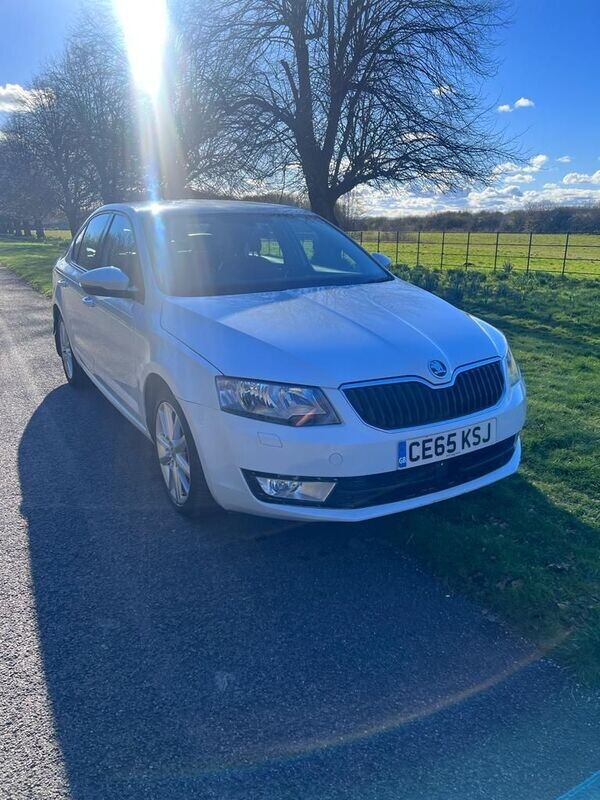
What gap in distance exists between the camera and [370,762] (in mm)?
2146

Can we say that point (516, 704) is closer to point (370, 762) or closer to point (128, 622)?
point (370, 762)

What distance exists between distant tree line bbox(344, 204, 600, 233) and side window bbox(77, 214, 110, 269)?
19.1 metres

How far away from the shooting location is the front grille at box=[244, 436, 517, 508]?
3.04 meters

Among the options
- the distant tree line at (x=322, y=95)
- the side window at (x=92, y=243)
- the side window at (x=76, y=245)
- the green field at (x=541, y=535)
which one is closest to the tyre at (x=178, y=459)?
the green field at (x=541, y=535)

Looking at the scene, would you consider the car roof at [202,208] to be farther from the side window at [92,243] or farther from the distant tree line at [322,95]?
the distant tree line at [322,95]

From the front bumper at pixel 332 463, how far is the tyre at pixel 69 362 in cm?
341

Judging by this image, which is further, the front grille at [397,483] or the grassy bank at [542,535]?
the front grille at [397,483]

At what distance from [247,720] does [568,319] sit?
33.7 feet

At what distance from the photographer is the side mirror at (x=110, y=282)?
Answer: 412 centimetres

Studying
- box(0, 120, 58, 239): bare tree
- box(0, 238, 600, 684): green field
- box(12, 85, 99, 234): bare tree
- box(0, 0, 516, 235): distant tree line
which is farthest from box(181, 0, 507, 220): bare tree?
box(0, 120, 58, 239): bare tree

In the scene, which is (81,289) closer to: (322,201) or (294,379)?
(294,379)

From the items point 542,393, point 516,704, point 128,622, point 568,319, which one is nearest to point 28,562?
point 128,622

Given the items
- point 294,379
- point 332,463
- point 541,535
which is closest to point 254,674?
point 332,463

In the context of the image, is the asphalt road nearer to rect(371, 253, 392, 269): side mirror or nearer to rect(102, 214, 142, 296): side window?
rect(102, 214, 142, 296): side window
